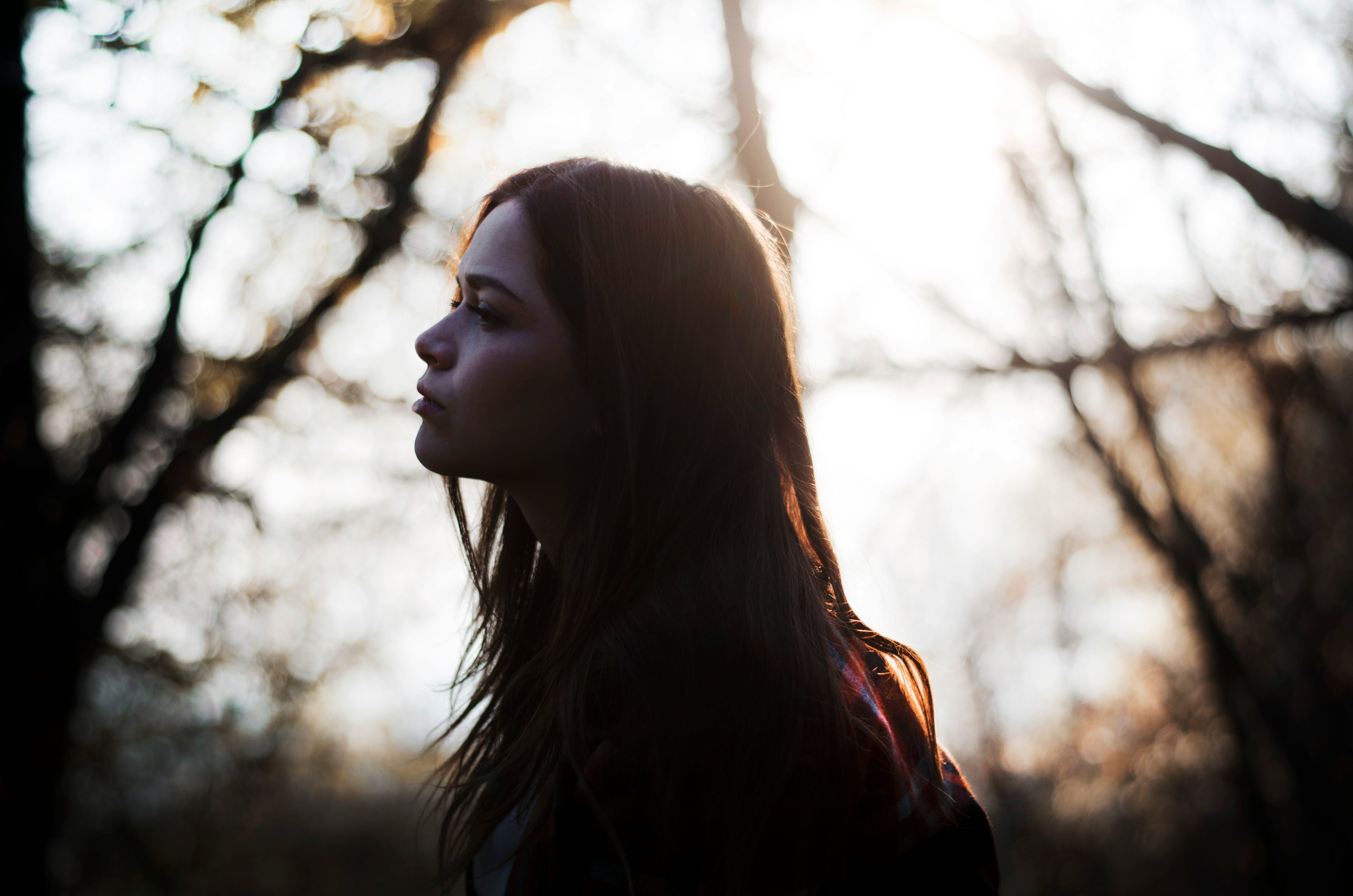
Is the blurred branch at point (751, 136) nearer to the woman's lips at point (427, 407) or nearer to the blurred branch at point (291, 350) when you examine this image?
the woman's lips at point (427, 407)

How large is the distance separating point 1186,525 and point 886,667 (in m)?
2.34

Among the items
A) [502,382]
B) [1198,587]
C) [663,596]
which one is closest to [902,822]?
[663,596]

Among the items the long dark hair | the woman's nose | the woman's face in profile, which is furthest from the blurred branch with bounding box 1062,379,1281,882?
the woman's nose

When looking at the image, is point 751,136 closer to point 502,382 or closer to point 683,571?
point 502,382

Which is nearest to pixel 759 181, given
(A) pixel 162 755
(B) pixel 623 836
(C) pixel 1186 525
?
(B) pixel 623 836

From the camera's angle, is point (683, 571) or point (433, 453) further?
point (433, 453)

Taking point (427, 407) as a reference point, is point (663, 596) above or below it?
below

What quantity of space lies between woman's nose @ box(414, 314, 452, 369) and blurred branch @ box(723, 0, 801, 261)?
1.00 meters

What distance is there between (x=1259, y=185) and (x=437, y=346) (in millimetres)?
1925

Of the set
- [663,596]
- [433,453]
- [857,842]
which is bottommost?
[857,842]

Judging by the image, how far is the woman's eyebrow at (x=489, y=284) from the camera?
1286 millimetres

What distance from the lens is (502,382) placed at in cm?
126

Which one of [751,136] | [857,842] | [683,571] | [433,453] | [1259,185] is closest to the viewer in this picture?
[857,842]

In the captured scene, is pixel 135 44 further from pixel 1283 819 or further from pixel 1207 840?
pixel 1207 840
